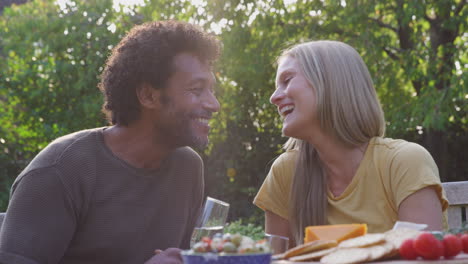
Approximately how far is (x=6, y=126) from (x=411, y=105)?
747cm

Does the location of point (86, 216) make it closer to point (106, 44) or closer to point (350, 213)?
point (350, 213)

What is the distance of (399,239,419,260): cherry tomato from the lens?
2.06 m

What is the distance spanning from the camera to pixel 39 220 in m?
3.19

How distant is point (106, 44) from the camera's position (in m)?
12.9

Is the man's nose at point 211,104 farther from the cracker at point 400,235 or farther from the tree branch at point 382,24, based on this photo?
the tree branch at point 382,24

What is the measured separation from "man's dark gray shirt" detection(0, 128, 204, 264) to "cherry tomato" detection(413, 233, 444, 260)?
1.73 metres

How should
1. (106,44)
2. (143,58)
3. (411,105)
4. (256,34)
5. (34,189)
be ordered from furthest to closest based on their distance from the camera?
1. (106,44)
2. (256,34)
3. (411,105)
4. (143,58)
5. (34,189)

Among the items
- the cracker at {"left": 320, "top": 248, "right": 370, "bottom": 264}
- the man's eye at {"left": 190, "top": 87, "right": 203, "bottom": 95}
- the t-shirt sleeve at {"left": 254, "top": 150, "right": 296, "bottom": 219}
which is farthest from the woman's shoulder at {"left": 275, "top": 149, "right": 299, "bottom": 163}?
the cracker at {"left": 320, "top": 248, "right": 370, "bottom": 264}

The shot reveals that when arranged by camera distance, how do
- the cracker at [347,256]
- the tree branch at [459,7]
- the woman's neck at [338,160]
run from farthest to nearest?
the tree branch at [459,7] → the woman's neck at [338,160] → the cracker at [347,256]

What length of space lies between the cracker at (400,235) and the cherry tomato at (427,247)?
0.08 metres

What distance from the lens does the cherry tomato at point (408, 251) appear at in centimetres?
206

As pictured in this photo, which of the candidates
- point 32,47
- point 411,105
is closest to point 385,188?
point 411,105

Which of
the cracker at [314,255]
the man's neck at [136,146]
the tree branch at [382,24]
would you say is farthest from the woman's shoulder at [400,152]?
the tree branch at [382,24]

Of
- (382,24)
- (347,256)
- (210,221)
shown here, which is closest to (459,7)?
(382,24)
